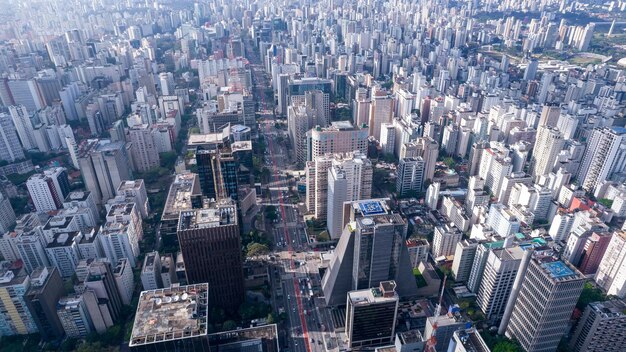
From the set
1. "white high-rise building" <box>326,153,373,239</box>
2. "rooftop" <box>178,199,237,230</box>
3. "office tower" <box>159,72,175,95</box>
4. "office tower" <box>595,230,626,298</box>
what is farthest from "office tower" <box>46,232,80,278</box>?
"office tower" <box>159,72,175,95</box>

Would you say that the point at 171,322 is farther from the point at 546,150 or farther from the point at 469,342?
the point at 546,150

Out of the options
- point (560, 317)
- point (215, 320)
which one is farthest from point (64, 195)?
point (560, 317)

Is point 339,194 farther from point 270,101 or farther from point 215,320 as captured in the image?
point 270,101

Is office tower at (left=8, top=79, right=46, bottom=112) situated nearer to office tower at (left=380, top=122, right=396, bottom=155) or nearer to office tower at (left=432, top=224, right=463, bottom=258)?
office tower at (left=380, top=122, right=396, bottom=155)

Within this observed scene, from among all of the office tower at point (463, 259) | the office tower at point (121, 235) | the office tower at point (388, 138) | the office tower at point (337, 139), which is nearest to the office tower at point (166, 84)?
the office tower at point (337, 139)

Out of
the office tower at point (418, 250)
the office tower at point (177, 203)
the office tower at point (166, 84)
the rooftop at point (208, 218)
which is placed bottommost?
the office tower at point (418, 250)

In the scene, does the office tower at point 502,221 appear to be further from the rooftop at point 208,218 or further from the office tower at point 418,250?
the rooftop at point 208,218
